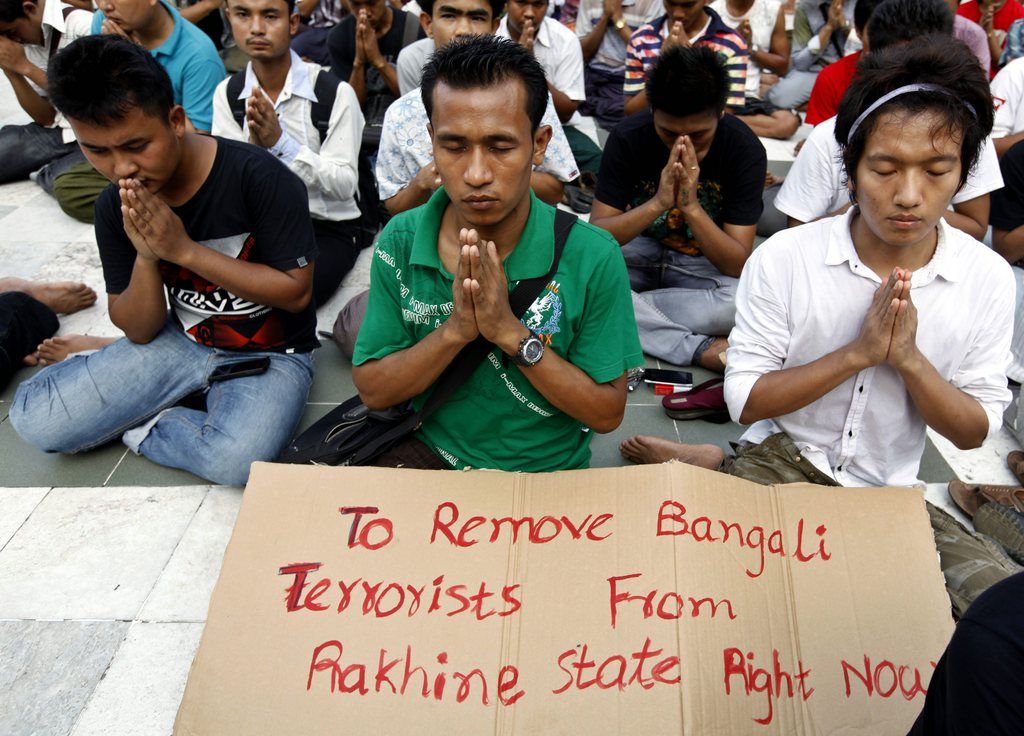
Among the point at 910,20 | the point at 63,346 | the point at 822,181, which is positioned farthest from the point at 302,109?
the point at 910,20

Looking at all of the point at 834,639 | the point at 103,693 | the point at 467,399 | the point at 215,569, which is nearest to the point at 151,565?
the point at 215,569

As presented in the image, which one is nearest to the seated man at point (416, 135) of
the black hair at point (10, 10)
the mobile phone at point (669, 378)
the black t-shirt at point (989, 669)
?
the mobile phone at point (669, 378)

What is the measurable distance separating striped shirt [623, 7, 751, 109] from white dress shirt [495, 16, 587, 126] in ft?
1.15

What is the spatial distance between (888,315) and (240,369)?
189cm

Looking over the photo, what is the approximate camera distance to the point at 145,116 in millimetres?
2215

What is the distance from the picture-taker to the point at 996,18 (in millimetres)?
5277

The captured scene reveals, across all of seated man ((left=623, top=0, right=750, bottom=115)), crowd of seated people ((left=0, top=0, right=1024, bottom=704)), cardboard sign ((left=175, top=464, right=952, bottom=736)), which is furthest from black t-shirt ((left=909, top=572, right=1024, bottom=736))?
seated man ((left=623, top=0, right=750, bottom=115))

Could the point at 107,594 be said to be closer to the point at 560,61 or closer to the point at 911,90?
the point at 911,90

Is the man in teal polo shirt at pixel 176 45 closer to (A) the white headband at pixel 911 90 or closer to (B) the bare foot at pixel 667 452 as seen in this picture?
(B) the bare foot at pixel 667 452

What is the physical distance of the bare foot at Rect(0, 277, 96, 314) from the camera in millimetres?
3436

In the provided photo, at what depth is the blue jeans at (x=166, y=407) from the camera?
2488mm

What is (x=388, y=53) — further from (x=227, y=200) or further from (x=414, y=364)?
(x=414, y=364)

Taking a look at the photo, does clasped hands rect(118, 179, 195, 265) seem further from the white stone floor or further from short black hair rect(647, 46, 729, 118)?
short black hair rect(647, 46, 729, 118)

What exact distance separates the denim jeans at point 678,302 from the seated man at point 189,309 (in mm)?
1387
